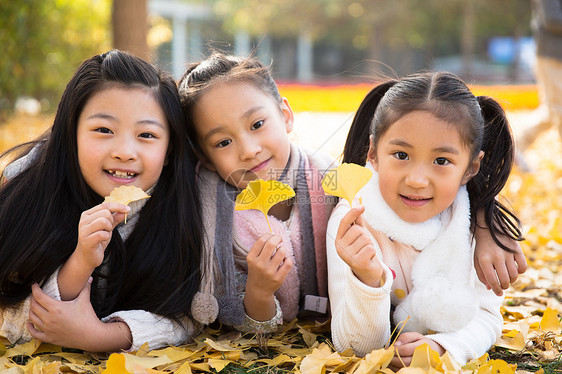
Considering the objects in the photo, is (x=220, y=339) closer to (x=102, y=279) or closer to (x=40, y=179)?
(x=102, y=279)

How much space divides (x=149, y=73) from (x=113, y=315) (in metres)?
0.83

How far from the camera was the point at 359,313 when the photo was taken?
176cm

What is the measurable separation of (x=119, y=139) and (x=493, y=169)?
4.23 feet

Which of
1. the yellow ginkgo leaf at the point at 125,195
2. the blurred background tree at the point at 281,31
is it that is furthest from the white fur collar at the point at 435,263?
the blurred background tree at the point at 281,31

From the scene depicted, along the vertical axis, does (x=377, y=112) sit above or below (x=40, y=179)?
above

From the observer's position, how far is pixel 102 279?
207cm

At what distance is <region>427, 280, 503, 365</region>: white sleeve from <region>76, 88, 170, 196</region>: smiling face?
1065mm

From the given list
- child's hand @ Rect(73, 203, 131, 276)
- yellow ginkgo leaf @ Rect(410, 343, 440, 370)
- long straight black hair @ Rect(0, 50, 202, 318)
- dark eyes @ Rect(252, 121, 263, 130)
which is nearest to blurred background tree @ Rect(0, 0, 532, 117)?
long straight black hair @ Rect(0, 50, 202, 318)

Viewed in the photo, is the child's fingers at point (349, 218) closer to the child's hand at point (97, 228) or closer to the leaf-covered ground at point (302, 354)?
the leaf-covered ground at point (302, 354)

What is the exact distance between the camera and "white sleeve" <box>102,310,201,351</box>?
1917 mm

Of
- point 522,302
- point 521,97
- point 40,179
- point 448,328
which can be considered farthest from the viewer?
point 521,97

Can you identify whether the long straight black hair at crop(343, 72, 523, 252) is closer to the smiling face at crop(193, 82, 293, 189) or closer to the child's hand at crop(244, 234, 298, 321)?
the smiling face at crop(193, 82, 293, 189)

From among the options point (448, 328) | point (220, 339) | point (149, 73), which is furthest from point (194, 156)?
point (448, 328)

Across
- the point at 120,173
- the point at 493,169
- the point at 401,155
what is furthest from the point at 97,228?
the point at 493,169
